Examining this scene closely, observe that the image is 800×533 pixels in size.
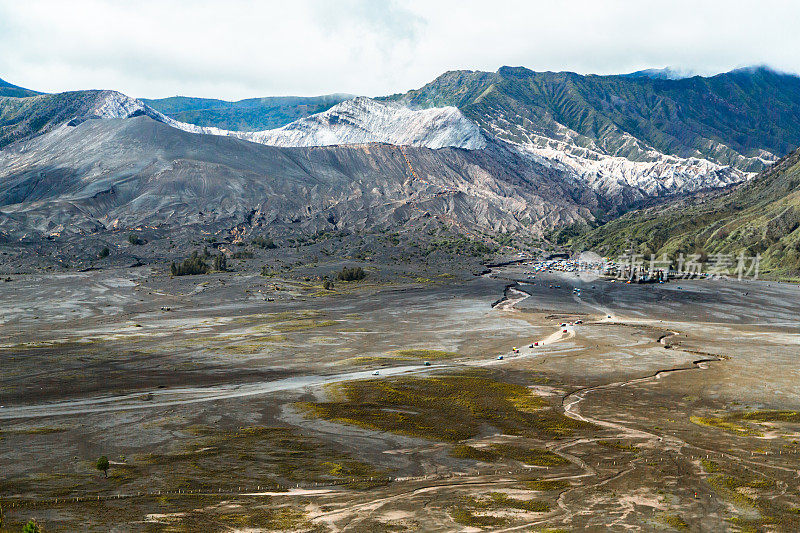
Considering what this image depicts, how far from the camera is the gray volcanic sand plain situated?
119 ft

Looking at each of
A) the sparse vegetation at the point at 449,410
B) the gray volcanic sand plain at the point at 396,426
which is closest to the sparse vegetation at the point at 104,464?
the gray volcanic sand plain at the point at 396,426

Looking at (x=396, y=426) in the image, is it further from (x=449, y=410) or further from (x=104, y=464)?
(x=104, y=464)

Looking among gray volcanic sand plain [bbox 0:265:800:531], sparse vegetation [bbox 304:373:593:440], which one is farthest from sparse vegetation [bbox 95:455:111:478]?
sparse vegetation [bbox 304:373:593:440]

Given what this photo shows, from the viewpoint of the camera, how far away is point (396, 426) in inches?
2245

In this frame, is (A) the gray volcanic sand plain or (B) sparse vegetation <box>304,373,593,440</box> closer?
(A) the gray volcanic sand plain

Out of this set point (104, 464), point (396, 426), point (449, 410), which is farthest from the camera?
point (449, 410)

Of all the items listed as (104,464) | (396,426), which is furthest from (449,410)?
(104,464)

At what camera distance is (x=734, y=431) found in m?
54.7

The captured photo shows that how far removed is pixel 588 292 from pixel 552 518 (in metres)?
173

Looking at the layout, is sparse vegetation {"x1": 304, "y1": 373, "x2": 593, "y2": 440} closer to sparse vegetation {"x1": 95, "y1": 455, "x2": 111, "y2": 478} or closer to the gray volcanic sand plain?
the gray volcanic sand plain

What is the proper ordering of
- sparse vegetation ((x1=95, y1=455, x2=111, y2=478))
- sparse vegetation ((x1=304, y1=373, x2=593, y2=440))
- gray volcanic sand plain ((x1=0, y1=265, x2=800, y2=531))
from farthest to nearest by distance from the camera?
sparse vegetation ((x1=304, y1=373, x2=593, y2=440)) → sparse vegetation ((x1=95, y1=455, x2=111, y2=478)) → gray volcanic sand plain ((x1=0, y1=265, x2=800, y2=531))

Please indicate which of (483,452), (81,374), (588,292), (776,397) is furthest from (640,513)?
(588,292)

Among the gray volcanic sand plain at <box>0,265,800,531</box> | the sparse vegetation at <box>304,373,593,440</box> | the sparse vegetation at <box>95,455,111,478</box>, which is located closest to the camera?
the gray volcanic sand plain at <box>0,265,800,531</box>

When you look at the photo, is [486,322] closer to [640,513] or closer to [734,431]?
[734,431]
